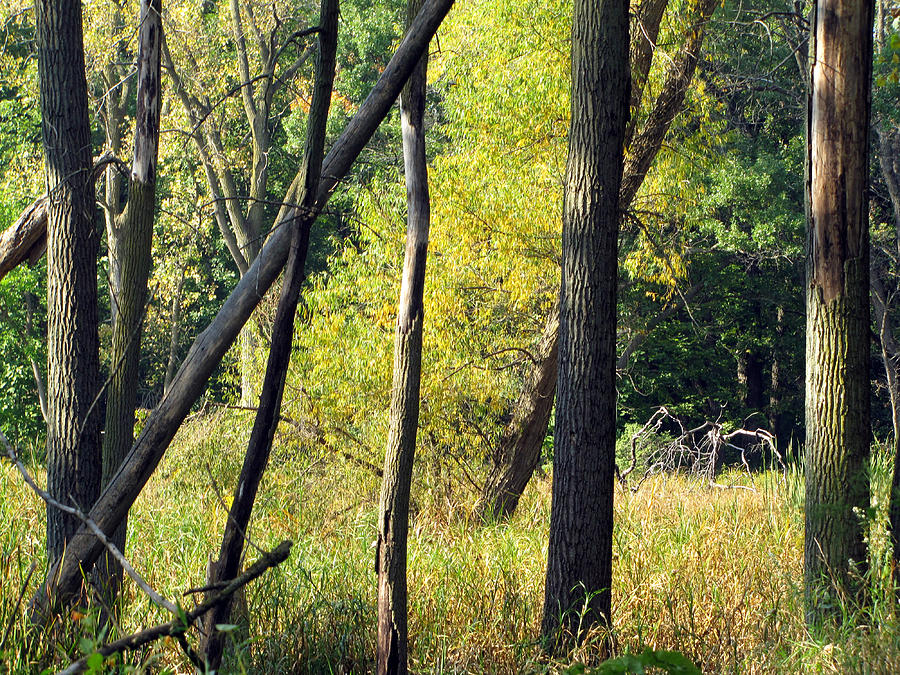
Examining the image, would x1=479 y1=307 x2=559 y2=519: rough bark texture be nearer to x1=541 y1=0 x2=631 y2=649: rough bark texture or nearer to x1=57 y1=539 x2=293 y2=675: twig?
x1=541 y1=0 x2=631 y2=649: rough bark texture

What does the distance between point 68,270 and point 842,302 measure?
4.48 metres

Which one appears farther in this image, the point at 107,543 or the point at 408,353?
the point at 408,353

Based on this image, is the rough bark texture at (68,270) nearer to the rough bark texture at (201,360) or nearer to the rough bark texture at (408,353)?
the rough bark texture at (201,360)

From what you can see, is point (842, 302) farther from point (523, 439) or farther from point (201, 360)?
point (523, 439)

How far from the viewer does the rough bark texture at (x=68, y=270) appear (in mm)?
4898

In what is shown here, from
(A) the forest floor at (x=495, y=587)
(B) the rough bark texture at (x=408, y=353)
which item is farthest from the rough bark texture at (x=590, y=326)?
(B) the rough bark texture at (x=408, y=353)

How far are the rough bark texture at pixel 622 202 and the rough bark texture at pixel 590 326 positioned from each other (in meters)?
→ 3.63

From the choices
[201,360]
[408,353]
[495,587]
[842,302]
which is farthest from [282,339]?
[842,302]

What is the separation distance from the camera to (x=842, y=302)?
5.23 metres

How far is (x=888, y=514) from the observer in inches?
203

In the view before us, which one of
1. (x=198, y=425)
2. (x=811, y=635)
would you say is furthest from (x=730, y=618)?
(x=198, y=425)

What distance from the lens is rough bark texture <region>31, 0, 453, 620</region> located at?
13.2ft

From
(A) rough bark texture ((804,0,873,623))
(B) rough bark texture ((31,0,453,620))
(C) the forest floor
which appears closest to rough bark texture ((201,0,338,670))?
(B) rough bark texture ((31,0,453,620))

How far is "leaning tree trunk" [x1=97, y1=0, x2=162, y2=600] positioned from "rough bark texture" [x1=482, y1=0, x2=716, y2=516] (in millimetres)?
4646
